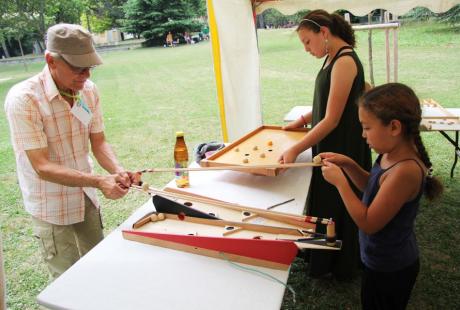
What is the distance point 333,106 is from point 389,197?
0.77 meters

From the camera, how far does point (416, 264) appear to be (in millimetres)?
1505

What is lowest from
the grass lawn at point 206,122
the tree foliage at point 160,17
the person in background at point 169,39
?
the grass lawn at point 206,122

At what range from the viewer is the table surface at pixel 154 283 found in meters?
1.18

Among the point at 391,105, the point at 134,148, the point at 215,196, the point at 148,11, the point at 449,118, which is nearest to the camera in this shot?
the point at 391,105

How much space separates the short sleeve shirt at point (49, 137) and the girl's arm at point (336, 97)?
3.49 feet

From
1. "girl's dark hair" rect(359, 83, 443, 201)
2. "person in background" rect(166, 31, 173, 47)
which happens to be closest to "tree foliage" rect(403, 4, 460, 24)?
"person in background" rect(166, 31, 173, 47)

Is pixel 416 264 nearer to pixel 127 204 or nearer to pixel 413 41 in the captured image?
pixel 127 204

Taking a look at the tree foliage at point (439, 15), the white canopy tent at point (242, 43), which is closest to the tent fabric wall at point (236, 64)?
the white canopy tent at point (242, 43)

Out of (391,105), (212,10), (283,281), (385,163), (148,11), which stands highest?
(148,11)

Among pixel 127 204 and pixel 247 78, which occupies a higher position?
pixel 247 78

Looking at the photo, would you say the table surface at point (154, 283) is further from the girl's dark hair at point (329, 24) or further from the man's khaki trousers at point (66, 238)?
the girl's dark hair at point (329, 24)

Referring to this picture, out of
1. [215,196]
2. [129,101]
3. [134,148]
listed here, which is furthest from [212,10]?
[129,101]

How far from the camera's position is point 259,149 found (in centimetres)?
237

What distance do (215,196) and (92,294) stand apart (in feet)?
2.71
